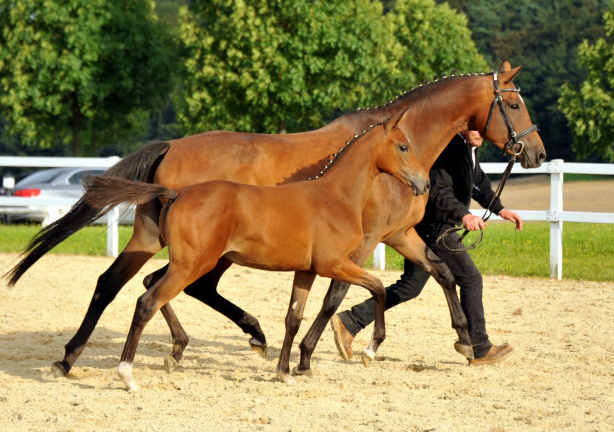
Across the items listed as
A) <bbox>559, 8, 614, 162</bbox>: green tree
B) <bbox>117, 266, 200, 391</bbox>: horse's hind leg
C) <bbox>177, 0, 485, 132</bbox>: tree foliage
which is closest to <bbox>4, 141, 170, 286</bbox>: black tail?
<bbox>117, 266, 200, 391</bbox>: horse's hind leg

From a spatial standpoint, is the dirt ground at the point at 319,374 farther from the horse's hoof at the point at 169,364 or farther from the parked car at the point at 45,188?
the parked car at the point at 45,188

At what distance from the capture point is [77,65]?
27609 mm

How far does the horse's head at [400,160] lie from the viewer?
18.9ft

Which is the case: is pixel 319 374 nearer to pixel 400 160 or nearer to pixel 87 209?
pixel 400 160

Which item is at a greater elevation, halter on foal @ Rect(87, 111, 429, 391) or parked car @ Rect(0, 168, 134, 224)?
halter on foal @ Rect(87, 111, 429, 391)

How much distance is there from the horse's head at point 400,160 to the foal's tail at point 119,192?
1363 millimetres

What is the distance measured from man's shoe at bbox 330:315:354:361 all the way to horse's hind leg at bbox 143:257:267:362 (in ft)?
1.77

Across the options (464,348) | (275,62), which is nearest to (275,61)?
(275,62)

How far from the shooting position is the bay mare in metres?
6.14

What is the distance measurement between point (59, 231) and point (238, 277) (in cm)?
493

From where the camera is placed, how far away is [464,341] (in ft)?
21.2

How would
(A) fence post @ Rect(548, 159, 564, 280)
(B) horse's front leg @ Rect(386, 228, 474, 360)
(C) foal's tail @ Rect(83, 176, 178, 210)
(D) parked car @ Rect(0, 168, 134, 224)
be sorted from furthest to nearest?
1. (D) parked car @ Rect(0, 168, 134, 224)
2. (A) fence post @ Rect(548, 159, 564, 280)
3. (B) horse's front leg @ Rect(386, 228, 474, 360)
4. (C) foal's tail @ Rect(83, 176, 178, 210)

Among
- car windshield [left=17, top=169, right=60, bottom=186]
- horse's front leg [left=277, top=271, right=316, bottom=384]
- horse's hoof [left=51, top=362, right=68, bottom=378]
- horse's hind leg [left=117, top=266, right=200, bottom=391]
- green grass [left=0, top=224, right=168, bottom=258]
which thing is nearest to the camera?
horse's hind leg [left=117, top=266, right=200, bottom=391]

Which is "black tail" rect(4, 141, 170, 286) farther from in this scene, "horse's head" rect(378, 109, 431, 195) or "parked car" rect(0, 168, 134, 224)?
"parked car" rect(0, 168, 134, 224)
